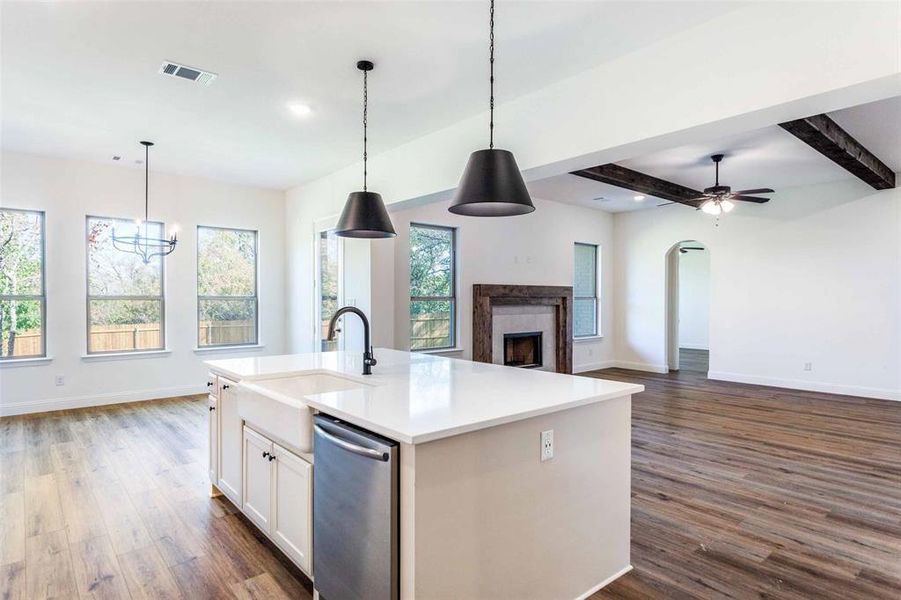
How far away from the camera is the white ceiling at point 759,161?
14.2 ft

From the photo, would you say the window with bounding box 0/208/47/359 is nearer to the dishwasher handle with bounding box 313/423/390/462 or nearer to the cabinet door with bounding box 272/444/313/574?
the cabinet door with bounding box 272/444/313/574

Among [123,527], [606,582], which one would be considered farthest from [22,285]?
[606,582]

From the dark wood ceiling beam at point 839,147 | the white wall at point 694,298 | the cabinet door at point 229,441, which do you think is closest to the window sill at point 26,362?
the cabinet door at point 229,441

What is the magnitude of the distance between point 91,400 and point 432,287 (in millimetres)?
4268

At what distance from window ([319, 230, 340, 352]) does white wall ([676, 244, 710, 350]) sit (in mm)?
8930

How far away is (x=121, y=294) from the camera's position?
6035 mm

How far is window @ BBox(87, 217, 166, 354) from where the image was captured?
19.3 ft

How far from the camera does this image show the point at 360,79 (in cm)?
343

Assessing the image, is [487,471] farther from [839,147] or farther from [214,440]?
[839,147]

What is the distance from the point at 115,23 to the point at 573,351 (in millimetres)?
7255

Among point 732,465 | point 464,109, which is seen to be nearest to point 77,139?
point 464,109

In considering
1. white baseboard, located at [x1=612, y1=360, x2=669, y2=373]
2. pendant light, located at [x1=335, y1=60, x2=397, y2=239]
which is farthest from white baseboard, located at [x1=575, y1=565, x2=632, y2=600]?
white baseboard, located at [x1=612, y1=360, x2=669, y2=373]

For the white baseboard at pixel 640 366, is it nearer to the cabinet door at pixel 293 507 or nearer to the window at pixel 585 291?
the window at pixel 585 291

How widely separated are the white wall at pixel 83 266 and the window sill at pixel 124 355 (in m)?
0.03
